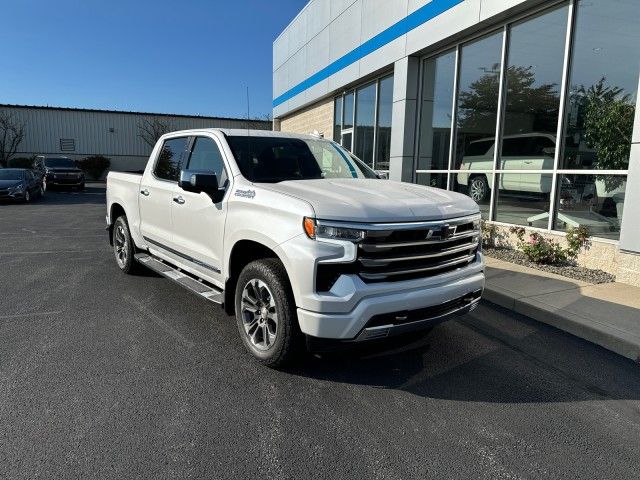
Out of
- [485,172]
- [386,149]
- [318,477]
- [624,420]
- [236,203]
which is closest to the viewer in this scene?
[318,477]

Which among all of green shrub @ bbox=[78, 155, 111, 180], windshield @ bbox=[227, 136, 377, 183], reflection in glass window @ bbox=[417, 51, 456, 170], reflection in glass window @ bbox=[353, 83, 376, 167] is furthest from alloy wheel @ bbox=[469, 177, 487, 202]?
green shrub @ bbox=[78, 155, 111, 180]

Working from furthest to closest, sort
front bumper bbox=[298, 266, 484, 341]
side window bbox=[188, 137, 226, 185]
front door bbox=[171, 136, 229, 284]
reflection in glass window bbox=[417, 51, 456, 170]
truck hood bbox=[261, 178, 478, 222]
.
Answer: reflection in glass window bbox=[417, 51, 456, 170] → side window bbox=[188, 137, 226, 185] → front door bbox=[171, 136, 229, 284] → truck hood bbox=[261, 178, 478, 222] → front bumper bbox=[298, 266, 484, 341]

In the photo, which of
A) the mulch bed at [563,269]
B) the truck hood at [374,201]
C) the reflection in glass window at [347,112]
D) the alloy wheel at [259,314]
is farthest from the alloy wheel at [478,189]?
the reflection in glass window at [347,112]

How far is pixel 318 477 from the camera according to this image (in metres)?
2.47

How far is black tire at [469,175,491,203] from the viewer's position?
29.6ft

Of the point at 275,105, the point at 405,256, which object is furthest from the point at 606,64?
the point at 275,105

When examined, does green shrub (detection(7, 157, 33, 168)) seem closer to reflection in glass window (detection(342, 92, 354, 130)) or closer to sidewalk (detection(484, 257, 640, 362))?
reflection in glass window (detection(342, 92, 354, 130))

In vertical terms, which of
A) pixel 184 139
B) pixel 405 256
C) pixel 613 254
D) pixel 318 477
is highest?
pixel 184 139

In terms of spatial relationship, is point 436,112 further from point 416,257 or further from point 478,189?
point 416,257

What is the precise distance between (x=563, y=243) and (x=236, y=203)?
552cm

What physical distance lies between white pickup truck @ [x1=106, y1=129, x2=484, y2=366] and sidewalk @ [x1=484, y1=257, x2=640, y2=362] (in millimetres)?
1481

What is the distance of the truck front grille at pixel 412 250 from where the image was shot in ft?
10.5

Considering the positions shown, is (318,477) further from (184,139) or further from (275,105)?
(275,105)

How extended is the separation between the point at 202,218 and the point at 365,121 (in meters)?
10.9
